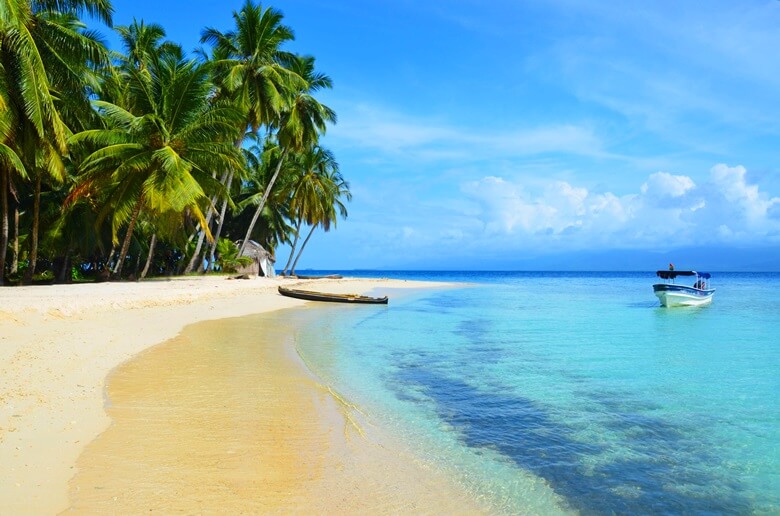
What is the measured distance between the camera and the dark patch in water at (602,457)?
4016mm

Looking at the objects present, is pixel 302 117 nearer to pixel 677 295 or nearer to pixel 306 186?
pixel 306 186

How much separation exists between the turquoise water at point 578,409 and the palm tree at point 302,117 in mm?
18513

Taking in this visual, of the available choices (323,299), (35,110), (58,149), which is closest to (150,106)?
(58,149)

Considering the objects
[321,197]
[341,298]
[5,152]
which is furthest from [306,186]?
[5,152]

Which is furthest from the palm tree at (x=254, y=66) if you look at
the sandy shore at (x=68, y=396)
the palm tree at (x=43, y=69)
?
the sandy shore at (x=68, y=396)

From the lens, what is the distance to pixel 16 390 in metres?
5.66

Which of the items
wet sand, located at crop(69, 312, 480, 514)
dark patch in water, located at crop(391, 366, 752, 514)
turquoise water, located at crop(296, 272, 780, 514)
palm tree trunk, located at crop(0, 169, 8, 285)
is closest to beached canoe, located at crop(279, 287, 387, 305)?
turquoise water, located at crop(296, 272, 780, 514)

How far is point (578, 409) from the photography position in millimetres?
6676

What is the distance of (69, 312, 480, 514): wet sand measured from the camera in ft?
11.7

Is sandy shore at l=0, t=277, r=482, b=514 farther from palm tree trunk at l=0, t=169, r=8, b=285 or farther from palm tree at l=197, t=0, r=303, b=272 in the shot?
palm tree at l=197, t=0, r=303, b=272

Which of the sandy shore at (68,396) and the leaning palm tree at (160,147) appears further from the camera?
the leaning palm tree at (160,147)

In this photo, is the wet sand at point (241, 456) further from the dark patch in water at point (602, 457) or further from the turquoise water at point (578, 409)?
the dark patch in water at point (602, 457)

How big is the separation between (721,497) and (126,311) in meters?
14.1

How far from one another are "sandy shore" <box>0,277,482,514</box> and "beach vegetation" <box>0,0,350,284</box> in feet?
21.2
